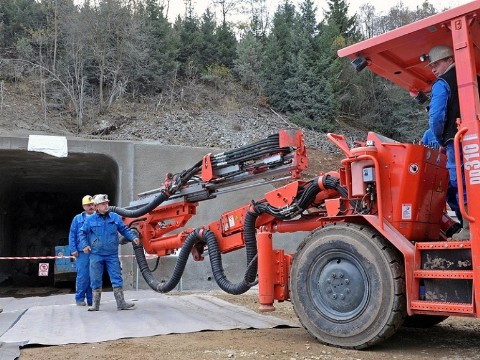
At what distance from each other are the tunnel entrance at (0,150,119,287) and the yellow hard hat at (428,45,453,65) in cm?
935

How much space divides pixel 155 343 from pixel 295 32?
24.9m

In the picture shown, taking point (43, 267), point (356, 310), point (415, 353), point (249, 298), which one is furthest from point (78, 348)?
point (43, 267)

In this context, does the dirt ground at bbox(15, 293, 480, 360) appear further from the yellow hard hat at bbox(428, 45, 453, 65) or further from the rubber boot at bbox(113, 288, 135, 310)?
the yellow hard hat at bbox(428, 45, 453, 65)

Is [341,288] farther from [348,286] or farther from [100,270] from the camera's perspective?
[100,270]

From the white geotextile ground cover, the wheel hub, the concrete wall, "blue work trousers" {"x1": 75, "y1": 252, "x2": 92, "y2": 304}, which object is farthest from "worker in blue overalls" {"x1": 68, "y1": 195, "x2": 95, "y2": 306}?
the wheel hub

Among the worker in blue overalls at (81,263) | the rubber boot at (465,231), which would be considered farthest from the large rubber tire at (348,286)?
the worker in blue overalls at (81,263)

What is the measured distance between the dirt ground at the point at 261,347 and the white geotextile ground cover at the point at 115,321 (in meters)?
0.26

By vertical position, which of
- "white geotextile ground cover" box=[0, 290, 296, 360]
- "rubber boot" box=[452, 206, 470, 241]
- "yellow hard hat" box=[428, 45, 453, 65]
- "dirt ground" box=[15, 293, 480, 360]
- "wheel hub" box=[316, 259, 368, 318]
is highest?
"yellow hard hat" box=[428, 45, 453, 65]

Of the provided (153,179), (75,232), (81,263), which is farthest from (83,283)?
(153,179)

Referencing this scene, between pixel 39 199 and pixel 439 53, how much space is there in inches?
811

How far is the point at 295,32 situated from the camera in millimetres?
28172

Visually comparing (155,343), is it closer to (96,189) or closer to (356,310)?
(356,310)

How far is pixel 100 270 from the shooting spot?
827 cm

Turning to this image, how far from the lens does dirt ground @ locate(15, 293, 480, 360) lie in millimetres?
4711
